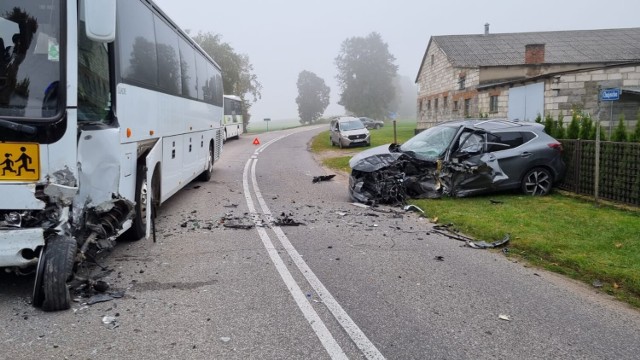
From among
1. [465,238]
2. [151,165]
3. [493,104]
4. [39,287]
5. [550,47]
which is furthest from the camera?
[550,47]

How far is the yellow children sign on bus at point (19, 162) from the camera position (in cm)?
442

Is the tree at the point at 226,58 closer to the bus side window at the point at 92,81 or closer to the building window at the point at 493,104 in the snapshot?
the building window at the point at 493,104

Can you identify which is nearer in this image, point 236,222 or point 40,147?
point 40,147

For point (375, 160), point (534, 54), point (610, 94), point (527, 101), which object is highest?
point (534, 54)

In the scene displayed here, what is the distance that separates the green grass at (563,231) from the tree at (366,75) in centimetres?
7749

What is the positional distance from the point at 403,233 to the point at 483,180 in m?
3.46

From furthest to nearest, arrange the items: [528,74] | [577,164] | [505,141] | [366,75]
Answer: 1. [366,75]
2. [528,74]
3. [577,164]
4. [505,141]

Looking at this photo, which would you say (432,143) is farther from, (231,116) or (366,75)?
(366,75)

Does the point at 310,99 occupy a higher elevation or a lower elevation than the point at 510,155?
higher

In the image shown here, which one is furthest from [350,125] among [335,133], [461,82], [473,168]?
[473,168]

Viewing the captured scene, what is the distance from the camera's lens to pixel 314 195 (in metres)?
12.0

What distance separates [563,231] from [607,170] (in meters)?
3.27

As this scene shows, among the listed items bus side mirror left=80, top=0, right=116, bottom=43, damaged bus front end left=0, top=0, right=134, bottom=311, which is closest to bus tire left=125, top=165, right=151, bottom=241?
damaged bus front end left=0, top=0, right=134, bottom=311

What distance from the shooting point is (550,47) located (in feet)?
123
